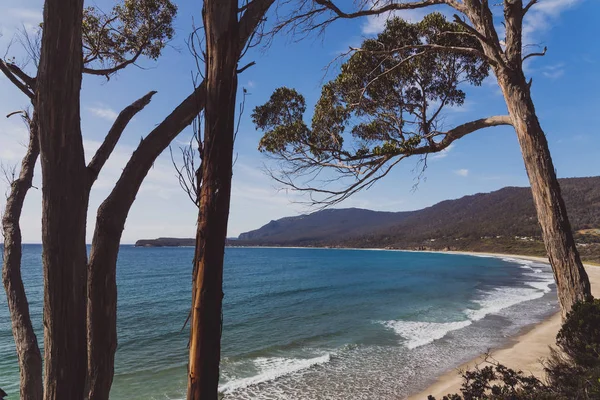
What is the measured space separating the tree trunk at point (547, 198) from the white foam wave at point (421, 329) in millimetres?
9698

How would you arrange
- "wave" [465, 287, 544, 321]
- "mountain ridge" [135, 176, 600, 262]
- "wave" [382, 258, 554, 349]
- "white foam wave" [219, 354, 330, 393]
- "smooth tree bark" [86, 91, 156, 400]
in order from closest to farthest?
"smooth tree bark" [86, 91, 156, 400]
"white foam wave" [219, 354, 330, 393]
"wave" [382, 258, 554, 349]
"wave" [465, 287, 544, 321]
"mountain ridge" [135, 176, 600, 262]

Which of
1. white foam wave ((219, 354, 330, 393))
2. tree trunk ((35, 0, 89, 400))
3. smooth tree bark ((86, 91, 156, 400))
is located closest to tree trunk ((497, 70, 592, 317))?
smooth tree bark ((86, 91, 156, 400))

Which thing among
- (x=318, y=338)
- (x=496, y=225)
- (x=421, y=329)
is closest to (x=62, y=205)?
(x=318, y=338)

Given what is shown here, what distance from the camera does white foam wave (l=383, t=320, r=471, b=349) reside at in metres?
14.7

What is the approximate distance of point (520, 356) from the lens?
11.9 metres

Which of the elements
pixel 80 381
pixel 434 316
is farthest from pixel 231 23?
pixel 434 316

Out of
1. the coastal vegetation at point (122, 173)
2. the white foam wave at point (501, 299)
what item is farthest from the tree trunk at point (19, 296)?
the white foam wave at point (501, 299)

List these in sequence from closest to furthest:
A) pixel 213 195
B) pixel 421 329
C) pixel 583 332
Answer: pixel 213 195
pixel 583 332
pixel 421 329

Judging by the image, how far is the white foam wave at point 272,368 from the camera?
10.2 m

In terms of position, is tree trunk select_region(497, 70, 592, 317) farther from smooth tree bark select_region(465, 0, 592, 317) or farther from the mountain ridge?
the mountain ridge

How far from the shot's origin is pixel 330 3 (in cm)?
629

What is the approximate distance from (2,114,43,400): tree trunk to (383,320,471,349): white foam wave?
1254cm

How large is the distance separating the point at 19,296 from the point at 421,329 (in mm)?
16291

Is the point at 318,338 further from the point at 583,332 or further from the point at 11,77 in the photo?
the point at 11,77
